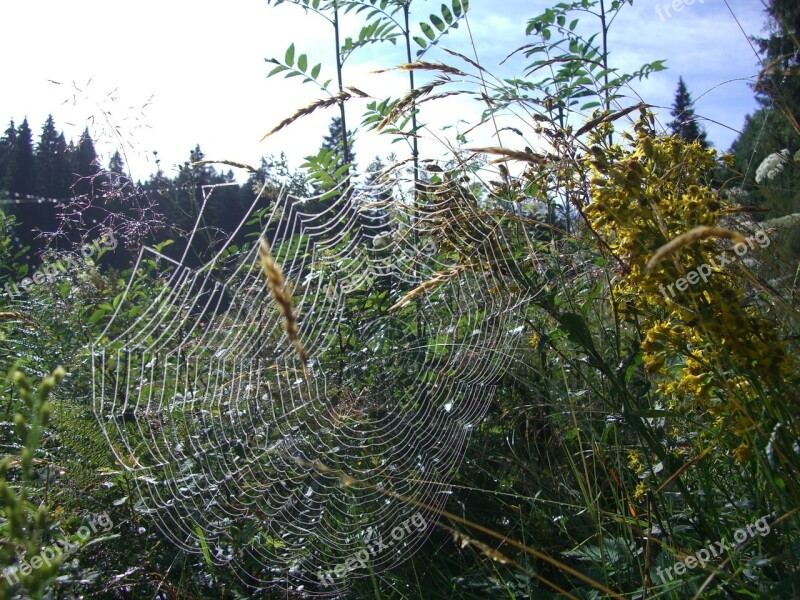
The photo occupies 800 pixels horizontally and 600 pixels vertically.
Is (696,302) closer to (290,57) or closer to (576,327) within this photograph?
(576,327)

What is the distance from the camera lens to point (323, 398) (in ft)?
7.80

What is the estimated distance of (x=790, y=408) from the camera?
145 cm

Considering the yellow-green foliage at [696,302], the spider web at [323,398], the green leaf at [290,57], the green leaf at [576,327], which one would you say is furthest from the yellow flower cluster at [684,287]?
the green leaf at [290,57]

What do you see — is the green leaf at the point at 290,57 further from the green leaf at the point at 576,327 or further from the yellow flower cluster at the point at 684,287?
the green leaf at the point at 576,327

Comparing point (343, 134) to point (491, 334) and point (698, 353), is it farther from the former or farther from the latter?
point (698, 353)

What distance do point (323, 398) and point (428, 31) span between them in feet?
5.70

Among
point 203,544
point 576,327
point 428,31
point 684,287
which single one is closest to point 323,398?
point 203,544

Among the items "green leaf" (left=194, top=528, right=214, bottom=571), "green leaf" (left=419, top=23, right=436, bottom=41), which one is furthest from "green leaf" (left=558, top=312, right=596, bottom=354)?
"green leaf" (left=419, top=23, right=436, bottom=41)

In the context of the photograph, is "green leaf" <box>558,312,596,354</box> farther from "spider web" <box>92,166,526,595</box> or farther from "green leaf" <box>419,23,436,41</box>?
"green leaf" <box>419,23,436,41</box>

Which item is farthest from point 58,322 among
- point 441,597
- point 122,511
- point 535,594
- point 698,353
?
point 698,353

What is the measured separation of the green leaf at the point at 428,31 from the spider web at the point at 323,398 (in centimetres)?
87

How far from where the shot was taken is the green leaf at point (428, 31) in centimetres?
304

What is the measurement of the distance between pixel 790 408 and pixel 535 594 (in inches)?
27.7

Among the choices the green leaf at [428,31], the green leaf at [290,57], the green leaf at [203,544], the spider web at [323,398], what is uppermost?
the green leaf at [428,31]
